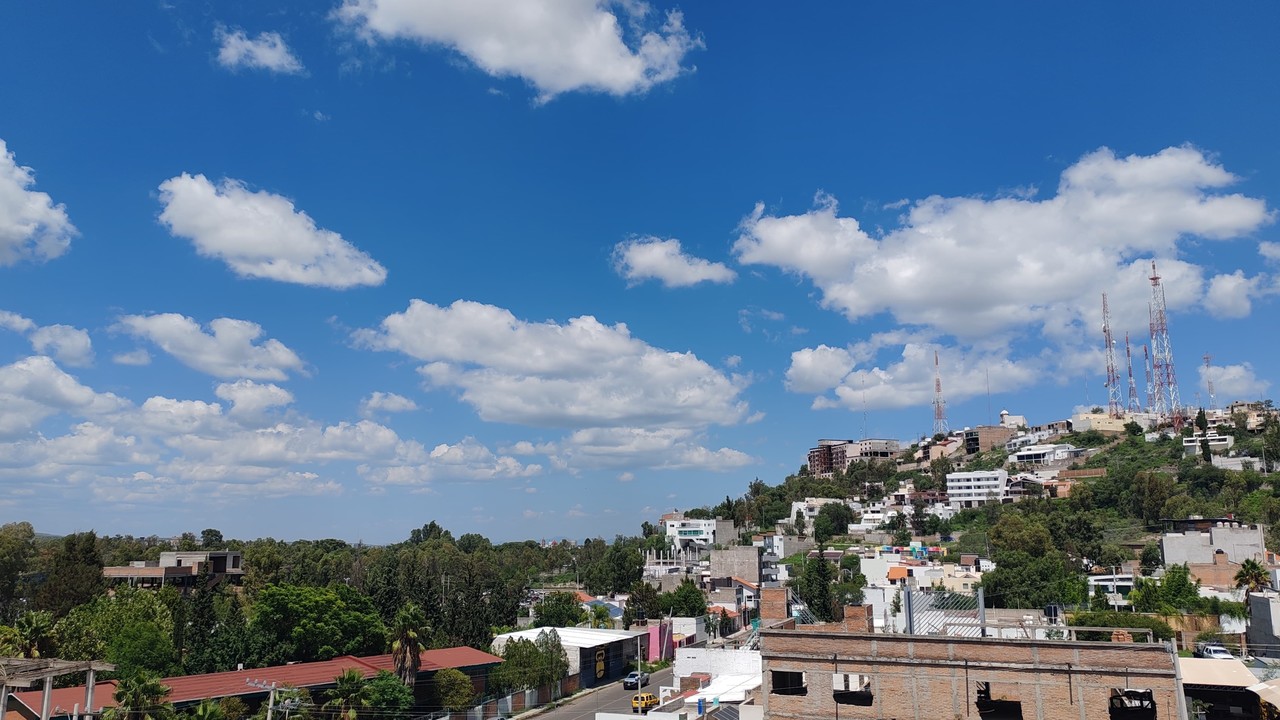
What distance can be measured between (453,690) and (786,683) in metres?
35.8

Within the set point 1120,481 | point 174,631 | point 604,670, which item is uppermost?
point 1120,481

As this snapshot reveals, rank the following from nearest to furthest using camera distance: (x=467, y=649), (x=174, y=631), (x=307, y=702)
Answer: (x=307, y=702), (x=174, y=631), (x=467, y=649)

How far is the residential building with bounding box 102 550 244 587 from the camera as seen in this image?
106m

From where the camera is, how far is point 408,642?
55844 mm

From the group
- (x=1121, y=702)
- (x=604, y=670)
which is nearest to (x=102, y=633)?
(x=604, y=670)

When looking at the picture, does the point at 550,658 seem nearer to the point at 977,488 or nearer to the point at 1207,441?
the point at 977,488

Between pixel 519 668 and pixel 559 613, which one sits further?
pixel 559 613

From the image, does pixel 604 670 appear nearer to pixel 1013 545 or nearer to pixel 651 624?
pixel 651 624

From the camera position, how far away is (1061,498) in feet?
532

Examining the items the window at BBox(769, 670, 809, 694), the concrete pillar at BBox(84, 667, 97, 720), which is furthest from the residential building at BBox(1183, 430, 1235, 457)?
the concrete pillar at BBox(84, 667, 97, 720)

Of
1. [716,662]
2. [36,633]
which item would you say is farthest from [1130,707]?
[36,633]

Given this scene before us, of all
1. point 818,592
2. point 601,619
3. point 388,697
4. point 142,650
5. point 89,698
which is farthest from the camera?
point 601,619

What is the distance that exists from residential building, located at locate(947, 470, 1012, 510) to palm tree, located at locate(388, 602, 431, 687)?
5850 inches

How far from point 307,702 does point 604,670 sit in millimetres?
32207
